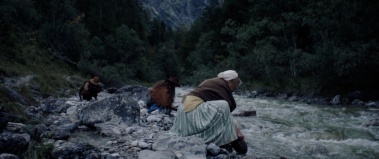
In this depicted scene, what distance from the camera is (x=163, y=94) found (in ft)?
22.8

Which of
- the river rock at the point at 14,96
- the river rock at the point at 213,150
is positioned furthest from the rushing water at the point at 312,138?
the river rock at the point at 14,96

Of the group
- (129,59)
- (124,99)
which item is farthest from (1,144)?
(129,59)

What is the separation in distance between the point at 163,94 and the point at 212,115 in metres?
3.58

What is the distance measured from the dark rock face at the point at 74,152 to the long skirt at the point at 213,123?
164cm

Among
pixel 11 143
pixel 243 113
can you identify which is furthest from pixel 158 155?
pixel 243 113

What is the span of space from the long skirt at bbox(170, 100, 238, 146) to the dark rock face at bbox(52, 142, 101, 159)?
1.64m

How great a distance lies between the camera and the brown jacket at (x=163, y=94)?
6.95 meters

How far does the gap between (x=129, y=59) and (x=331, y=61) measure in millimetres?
24072

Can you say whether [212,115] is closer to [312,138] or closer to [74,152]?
[74,152]

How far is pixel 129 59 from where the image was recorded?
3009 cm

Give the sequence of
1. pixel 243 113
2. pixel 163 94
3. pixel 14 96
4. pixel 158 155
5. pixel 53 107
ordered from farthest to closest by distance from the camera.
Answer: pixel 243 113 < pixel 163 94 < pixel 53 107 < pixel 14 96 < pixel 158 155

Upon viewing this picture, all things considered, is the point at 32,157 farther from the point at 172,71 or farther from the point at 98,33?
the point at 172,71

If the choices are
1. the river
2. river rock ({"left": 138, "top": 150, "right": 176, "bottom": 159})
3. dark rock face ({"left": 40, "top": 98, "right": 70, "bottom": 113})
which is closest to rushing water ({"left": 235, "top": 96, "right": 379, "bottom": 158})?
the river

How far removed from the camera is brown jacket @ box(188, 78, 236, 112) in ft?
13.0
